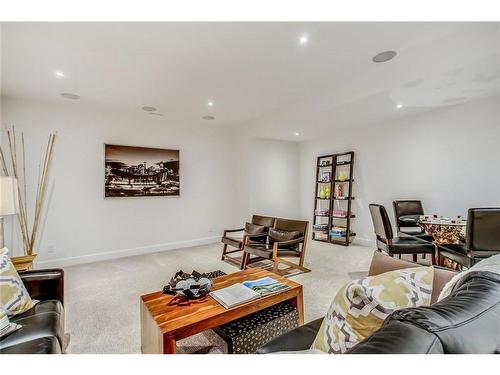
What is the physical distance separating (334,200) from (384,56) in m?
3.36

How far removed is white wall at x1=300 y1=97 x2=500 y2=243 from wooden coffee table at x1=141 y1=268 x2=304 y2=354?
3.51 m

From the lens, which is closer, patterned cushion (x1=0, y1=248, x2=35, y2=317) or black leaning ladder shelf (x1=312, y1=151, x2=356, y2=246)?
patterned cushion (x1=0, y1=248, x2=35, y2=317)

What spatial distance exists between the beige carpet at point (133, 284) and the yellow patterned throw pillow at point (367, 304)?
1.25 metres

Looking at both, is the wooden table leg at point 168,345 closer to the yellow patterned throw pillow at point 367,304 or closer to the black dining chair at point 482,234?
the yellow patterned throw pillow at point 367,304

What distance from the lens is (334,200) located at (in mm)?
5570

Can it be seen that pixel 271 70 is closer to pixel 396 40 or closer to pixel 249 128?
pixel 396 40

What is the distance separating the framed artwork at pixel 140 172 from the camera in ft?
14.0

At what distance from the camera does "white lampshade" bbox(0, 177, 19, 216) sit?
2295 mm

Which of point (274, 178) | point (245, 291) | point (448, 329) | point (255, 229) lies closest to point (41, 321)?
point (245, 291)

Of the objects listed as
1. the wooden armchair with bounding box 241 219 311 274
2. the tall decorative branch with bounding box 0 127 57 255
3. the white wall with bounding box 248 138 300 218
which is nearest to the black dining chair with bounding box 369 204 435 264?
the wooden armchair with bounding box 241 219 311 274

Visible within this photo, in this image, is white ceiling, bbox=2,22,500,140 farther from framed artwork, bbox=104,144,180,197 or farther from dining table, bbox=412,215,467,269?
dining table, bbox=412,215,467,269

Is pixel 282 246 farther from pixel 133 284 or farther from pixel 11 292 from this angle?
pixel 11 292

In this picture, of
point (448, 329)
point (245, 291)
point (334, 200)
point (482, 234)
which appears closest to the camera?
point (448, 329)
